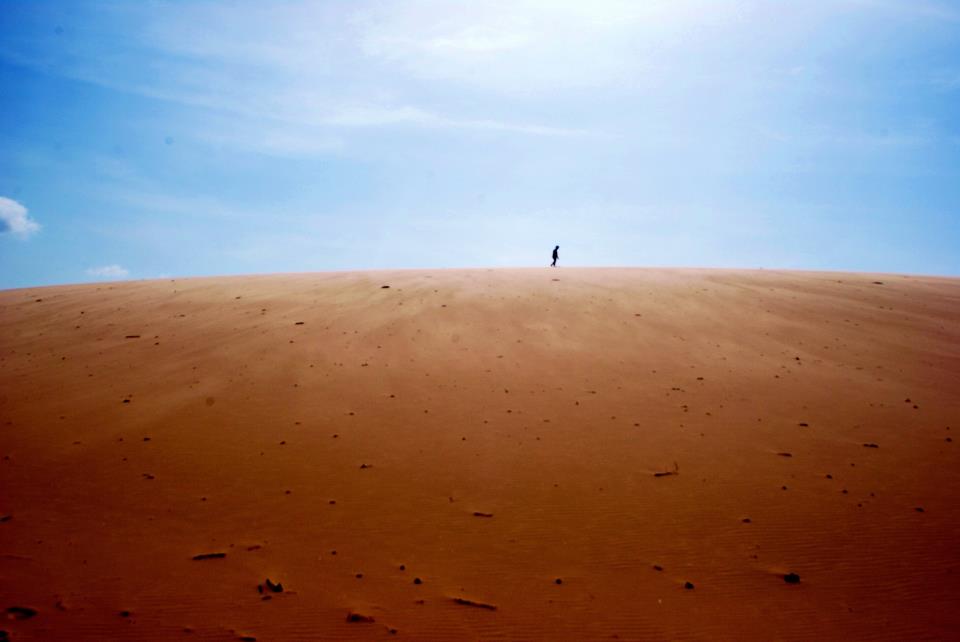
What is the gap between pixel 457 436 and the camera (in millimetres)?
5492

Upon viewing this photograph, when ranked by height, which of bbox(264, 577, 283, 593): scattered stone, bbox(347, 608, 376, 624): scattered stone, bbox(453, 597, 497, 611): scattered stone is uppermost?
bbox(264, 577, 283, 593): scattered stone

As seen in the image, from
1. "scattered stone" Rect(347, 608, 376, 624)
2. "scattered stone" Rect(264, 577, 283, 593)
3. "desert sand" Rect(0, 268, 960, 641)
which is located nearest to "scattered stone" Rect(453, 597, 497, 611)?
"desert sand" Rect(0, 268, 960, 641)

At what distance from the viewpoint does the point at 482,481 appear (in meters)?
4.68

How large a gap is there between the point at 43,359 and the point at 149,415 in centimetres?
370

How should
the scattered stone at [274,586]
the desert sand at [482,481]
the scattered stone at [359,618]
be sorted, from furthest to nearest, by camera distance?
the scattered stone at [274,586] → the desert sand at [482,481] → the scattered stone at [359,618]

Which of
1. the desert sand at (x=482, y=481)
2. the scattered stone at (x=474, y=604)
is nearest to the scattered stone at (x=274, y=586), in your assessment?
the desert sand at (x=482, y=481)

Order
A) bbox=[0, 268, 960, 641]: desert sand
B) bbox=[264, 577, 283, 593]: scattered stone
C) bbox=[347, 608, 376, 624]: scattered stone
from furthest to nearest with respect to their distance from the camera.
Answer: bbox=[264, 577, 283, 593]: scattered stone, bbox=[0, 268, 960, 641]: desert sand, bbox=[347, 608, 376, 624]: scattered stone

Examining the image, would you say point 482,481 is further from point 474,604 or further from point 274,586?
point 274,586

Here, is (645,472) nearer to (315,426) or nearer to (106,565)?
(315,426)

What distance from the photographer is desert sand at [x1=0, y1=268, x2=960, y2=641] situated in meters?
3.28

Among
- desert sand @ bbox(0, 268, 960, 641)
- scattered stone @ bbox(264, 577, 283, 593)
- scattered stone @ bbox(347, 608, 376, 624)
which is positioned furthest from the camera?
scattered stone @ bbox(264, 577, 283, 593)

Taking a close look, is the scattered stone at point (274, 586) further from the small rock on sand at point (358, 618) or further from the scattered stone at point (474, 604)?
the scattered stone at point (474, 604)

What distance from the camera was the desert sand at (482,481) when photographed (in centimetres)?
328

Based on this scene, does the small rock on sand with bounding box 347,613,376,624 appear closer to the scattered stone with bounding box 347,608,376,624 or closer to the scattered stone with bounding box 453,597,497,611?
the scattered stone with bounding box 347,608,376,624
